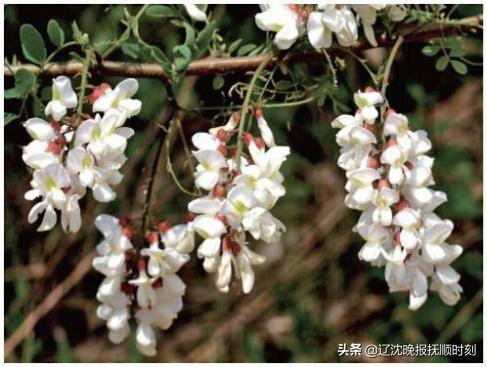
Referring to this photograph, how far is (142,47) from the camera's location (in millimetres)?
843

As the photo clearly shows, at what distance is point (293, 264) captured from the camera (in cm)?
191

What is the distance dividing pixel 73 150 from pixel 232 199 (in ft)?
0.45

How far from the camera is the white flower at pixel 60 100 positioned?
0.77m

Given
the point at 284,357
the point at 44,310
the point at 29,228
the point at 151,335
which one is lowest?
the point at 284,357

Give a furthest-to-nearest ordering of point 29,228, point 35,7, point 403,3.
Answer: point 29,228, point 35,7, point 403,3

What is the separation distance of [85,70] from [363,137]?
24 centimetres

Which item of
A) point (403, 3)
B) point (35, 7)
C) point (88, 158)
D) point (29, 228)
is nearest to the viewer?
point (88, 158)

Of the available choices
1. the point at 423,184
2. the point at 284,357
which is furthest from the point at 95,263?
the point at 284,357

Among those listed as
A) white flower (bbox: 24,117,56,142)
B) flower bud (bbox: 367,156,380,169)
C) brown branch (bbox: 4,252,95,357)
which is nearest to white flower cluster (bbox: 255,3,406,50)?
flower bud (bbox: 367,156,380,169)

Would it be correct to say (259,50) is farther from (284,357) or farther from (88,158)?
(284,357)

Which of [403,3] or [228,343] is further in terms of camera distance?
[228,343]

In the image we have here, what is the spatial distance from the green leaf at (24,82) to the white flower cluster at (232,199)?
0.15 meters

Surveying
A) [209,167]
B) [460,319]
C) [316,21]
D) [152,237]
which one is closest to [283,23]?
[316,21]

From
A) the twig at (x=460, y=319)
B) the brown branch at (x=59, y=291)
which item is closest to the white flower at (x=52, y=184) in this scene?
the brown branch at (x=59, y=291)
